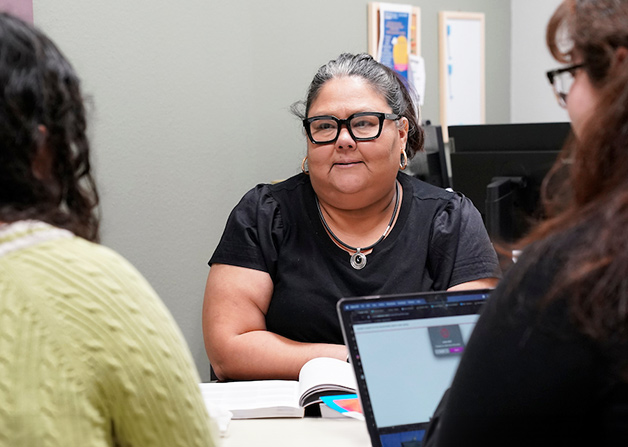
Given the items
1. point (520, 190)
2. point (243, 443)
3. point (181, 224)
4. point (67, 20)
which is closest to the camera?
point (243, 443)

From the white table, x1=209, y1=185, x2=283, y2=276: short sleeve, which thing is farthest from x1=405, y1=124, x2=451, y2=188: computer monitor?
the white table

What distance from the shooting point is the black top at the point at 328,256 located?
180cm

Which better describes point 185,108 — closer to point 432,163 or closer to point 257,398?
point 432,163

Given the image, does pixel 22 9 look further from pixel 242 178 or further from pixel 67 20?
pixel 242 178

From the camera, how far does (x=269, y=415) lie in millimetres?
1395

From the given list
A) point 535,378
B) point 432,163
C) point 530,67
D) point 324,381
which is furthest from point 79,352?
point 530,67

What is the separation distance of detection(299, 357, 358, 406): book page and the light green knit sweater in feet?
1.96

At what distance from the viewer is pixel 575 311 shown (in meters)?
0.64

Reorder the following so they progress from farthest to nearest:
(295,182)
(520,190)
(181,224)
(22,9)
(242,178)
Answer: (242,178), (181,224), (520,190), (22,9), (295,182)

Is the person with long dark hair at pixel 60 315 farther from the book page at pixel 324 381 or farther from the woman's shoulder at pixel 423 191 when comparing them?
the woman's shoulder at pixel 423 191

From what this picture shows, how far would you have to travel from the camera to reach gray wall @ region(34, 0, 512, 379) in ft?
7.95

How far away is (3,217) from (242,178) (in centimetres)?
207

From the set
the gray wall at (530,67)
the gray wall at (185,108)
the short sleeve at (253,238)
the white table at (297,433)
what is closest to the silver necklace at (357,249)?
the short sleeve at (253,238)

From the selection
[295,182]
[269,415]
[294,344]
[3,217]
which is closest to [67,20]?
[295,182]
